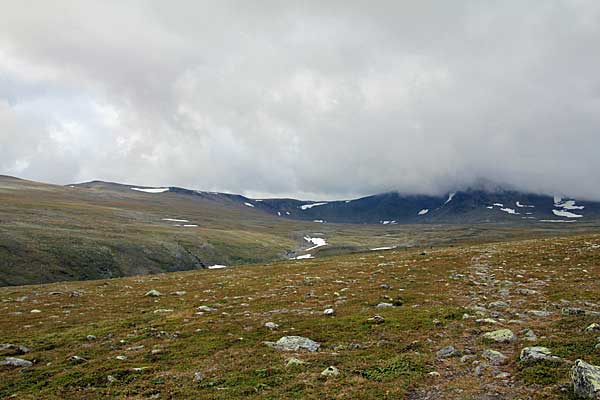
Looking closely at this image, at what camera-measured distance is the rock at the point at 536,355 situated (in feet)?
39.7

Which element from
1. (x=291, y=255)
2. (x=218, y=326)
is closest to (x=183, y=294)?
(x=218, y=326)

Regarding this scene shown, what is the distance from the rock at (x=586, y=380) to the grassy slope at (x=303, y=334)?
431 mm

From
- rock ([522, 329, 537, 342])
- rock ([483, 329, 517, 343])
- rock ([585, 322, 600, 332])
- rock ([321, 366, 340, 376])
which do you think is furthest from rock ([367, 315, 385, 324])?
rock ([585, 322, 600, 332])

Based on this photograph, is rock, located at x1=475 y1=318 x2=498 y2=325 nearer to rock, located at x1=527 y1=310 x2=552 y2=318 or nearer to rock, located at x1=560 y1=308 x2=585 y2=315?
rock, located at x1=527 y1=310 x2=552 y2=318

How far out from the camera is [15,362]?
15.3 metres

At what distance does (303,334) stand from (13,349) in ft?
43.0

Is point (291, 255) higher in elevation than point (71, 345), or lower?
lower

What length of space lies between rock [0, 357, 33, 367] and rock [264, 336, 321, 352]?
960 cm

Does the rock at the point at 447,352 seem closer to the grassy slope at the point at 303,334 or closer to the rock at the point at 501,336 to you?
the grassy slope at the point at 303,334

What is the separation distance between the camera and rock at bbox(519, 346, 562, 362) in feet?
39.7

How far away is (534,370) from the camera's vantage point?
37.6 feet

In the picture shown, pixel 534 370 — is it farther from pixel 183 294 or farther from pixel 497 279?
pixel 183 294

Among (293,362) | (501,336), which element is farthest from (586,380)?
(293,362)

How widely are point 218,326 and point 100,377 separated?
6964mm
